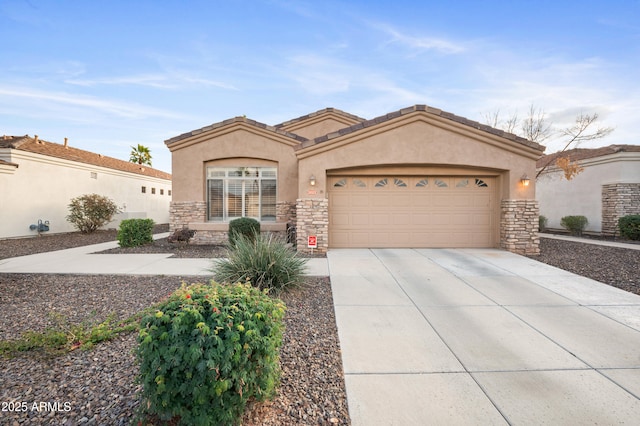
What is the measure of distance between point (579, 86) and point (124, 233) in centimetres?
1840

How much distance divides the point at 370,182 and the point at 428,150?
6.81 feet

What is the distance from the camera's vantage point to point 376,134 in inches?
353

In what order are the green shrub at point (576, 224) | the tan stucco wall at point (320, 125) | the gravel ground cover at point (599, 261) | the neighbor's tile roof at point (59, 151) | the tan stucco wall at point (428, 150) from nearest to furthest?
the gravel ground cover at point (599, 261)
the tan stucco wall at point (428, 150)
the neighbor's tile roof at point (59, 151)
the tan stucco wall at point (320, 125)
the green shrub at point (576, 224)

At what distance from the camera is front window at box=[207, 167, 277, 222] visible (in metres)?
10.9

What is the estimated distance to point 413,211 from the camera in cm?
962

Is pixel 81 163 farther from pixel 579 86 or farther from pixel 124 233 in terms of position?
pixel 579 86

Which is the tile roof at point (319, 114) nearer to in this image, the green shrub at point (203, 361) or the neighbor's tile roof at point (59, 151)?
the neighbor's tile roof at point (59, 151)

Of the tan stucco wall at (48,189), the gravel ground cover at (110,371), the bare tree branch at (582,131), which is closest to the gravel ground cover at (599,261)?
the bare tree branch at (582,131)

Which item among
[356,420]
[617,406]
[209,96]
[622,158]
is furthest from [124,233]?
[622,158]

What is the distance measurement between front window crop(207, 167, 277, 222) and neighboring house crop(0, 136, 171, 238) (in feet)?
30.3

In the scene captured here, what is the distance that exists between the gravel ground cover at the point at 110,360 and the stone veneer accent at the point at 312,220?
3.12m

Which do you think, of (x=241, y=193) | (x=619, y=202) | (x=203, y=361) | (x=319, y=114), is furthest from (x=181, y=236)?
(x=619, y=202)

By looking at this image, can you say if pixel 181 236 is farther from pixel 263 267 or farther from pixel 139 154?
pixel 139 154

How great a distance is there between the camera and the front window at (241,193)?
10.9 meters
